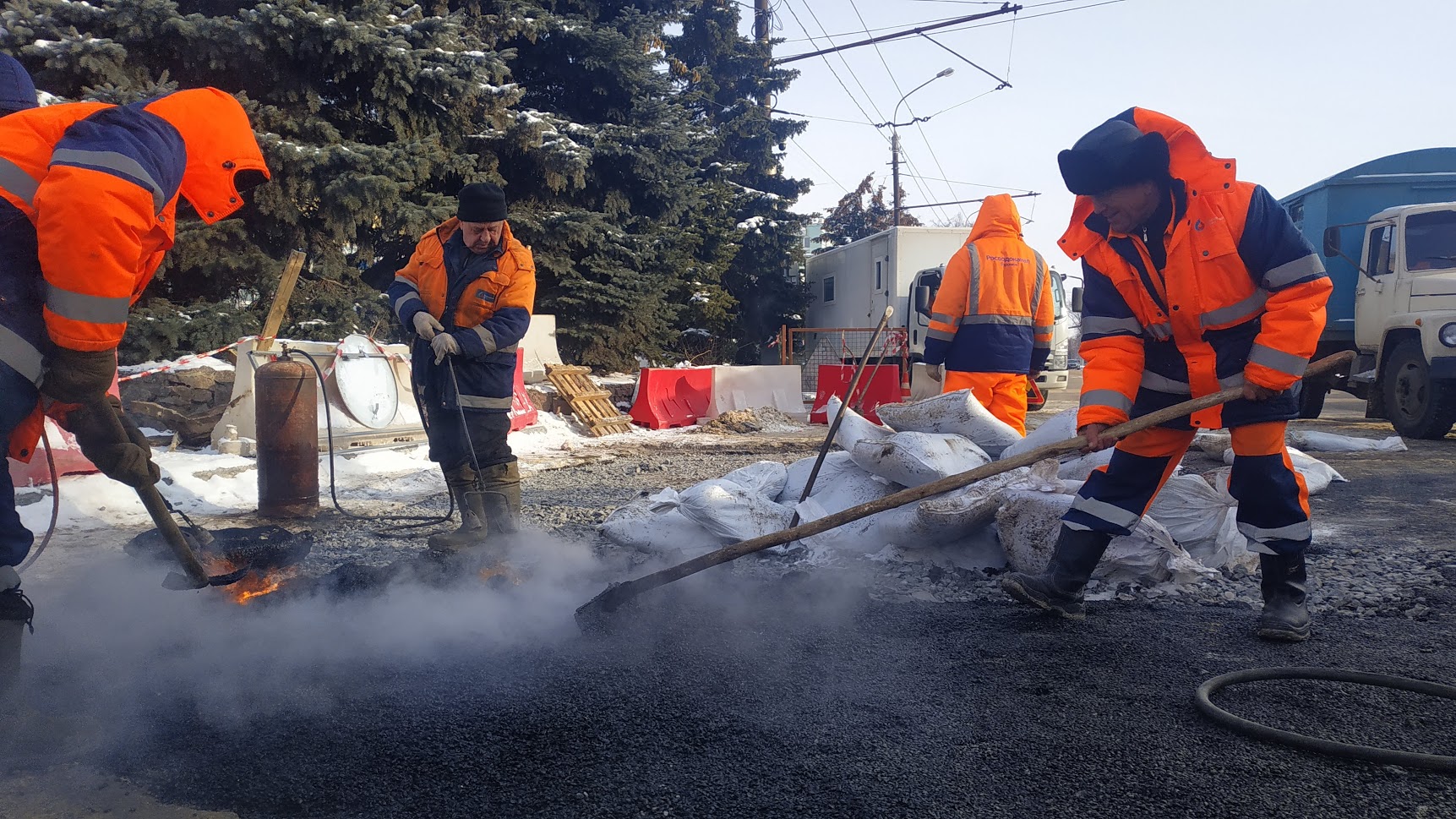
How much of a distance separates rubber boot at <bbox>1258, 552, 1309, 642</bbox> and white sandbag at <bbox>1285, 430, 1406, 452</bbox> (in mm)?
5716

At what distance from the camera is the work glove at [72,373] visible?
2.29m

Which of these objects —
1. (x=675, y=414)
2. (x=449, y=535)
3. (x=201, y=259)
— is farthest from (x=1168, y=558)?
(x=201, y=259)

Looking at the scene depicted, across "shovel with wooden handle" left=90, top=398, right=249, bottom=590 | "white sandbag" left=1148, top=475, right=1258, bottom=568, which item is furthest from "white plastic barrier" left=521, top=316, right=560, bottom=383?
"white sandbag" left=1148, top=475, right=1258, bottom=568

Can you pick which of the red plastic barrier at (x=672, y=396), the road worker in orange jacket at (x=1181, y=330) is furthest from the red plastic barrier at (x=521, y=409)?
the road worker in orange jacket at (x=1181, y=330)

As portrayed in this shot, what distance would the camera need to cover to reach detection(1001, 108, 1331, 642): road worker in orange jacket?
275 cm

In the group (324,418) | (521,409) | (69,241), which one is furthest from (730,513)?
(521,409)

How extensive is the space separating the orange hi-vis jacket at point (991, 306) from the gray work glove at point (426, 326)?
8.45 ft

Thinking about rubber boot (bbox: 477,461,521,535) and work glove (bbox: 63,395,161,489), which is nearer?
work glove (bbox: 63,395,161,489)

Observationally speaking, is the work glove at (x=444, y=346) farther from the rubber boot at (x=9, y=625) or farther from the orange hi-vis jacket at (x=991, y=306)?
the orange hi-vis jacket at (x=991, y=306)

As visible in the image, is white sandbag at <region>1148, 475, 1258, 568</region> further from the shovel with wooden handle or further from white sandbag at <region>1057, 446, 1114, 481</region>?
the shovel with wooden handle

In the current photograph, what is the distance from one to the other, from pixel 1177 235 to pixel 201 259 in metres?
8.75

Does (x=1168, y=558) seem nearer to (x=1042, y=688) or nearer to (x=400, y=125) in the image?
(x=1042, y=688)

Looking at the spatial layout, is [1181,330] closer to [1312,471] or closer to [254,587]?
[1312,471]

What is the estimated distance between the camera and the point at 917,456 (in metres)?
4.20
